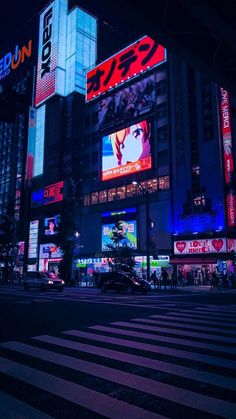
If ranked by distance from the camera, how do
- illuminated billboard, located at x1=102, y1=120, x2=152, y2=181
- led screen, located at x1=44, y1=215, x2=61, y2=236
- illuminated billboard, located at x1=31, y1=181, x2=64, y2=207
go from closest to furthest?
illuminated billboard, located at x1=102, y1=120, x2=152, y2=181
illuminated billboard, located at x1=31, y1=181, x2=64, y2=207
led screen, located at x1=44, y1=215, x2=61, y2=236

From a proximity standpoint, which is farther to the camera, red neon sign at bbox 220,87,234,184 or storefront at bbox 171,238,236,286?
red neon sign at bbox 220,87,234,184

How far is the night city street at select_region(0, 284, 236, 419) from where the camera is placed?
3.88 metres

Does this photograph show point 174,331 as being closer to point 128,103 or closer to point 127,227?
point 127,227

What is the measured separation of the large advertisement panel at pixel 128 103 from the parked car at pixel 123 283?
109ft

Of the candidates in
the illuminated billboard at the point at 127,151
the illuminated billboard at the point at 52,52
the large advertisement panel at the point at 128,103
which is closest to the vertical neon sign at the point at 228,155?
the illuminated billboard at the point at 127,151

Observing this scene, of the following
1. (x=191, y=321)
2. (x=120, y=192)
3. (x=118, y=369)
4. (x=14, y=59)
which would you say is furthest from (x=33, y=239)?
(x=118, y=369)

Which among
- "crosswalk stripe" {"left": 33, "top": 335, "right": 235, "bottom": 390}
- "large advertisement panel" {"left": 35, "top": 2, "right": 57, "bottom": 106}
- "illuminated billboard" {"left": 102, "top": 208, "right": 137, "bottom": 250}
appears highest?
"large advertisement panel" {"left": 35, "top": 2, "right": 57, "bottom": 106}

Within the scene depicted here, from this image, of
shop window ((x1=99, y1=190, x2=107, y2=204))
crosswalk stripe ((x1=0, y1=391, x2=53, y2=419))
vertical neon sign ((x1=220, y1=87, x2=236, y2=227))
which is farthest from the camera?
shop window ((x1=99, y1=190, x2=107, y2=204))

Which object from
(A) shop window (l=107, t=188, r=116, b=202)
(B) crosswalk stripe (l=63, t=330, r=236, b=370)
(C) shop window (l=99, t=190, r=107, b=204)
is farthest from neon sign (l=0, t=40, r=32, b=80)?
(B) crosswalk stripe (l=63, t=330, r=236, b=370)

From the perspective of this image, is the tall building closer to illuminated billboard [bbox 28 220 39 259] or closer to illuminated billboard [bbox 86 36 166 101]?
illuminated billboard [bbox 86 36 166 101]

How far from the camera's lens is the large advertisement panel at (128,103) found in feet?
171

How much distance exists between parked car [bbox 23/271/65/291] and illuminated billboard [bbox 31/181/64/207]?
38.9 m

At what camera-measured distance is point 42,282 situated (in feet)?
87.3

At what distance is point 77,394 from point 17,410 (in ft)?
2.57
